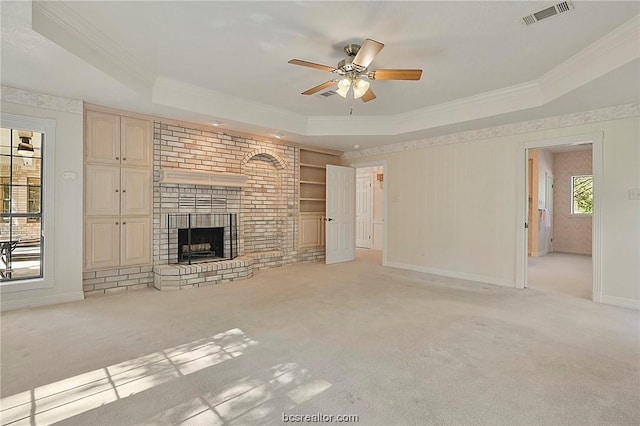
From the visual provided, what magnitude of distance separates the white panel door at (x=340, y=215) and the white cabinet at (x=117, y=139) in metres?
3.60

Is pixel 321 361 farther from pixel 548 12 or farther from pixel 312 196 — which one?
pixel 312 196

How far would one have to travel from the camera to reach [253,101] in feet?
16.4

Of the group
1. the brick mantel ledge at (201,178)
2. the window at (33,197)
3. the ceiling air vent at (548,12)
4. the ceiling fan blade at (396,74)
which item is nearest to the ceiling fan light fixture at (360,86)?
the ceiling fan blade at (396,74)

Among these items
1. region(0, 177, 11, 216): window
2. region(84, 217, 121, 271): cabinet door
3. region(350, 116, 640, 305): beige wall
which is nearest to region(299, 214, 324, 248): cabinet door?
region(350, 116, 640, 305): beige wall

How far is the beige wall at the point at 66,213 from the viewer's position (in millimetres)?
3945

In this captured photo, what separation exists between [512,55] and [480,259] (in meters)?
3.22

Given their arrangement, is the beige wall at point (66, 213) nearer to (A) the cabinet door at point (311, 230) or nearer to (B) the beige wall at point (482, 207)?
(A) the cabinet door at point (311, 230)

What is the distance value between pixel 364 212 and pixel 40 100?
795 centimetres

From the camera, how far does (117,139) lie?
4488 mm

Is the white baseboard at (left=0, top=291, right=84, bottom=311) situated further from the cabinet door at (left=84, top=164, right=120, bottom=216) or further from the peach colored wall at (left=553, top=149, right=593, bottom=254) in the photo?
the peach colored wall at (left=553, top=149, right=593, bottom=254)

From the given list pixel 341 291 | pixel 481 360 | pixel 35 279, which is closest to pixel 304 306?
pixel 341 291

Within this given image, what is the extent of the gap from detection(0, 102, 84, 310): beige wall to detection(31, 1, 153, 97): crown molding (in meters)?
1.07

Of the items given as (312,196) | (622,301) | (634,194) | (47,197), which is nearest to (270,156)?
(312,196)

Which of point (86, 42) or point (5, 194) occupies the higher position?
point (86, 42)
